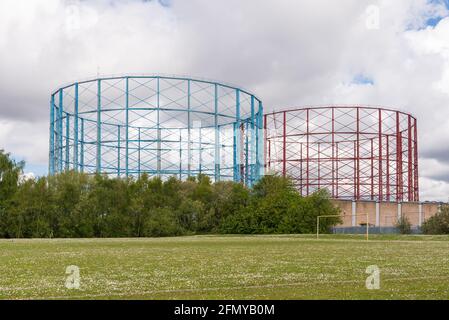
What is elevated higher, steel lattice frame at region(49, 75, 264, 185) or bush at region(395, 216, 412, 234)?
steel lattice frame at region(49, 75, 264, 185)

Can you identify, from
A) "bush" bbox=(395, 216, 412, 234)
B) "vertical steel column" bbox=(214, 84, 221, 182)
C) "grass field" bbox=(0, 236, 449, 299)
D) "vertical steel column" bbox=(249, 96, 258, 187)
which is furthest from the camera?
"vertical steel column" bbox=(249, 96, 258, 187)

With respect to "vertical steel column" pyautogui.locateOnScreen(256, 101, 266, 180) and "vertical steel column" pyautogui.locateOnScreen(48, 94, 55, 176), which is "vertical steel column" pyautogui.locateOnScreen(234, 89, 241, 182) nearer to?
"vertical steel column" pyautogui.locateOnScreen(256, 101, 266, 180)

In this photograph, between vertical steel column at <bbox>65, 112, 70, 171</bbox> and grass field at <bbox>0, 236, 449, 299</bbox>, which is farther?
vertical steel column at <bbox>65, 112, 70, 171</bbox>

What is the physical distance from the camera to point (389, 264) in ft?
45.5

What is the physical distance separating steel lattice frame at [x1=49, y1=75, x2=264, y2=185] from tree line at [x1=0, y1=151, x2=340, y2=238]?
3.29 m

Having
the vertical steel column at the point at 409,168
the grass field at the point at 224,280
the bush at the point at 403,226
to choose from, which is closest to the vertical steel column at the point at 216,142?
the bush at the point at 403,226

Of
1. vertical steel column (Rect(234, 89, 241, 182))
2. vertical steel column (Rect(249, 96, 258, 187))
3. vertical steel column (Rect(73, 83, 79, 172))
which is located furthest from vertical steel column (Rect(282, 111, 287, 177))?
vertical steel column (Rect(73, 83, 79, 172))

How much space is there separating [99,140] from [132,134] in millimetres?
7387

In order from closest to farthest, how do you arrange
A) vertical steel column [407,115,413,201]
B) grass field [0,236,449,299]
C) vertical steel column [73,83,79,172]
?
1. grass field [0,236,449,299]
2. vertical steel column [73,83,79,172]
3. vertical steel column [407,115,413,201]

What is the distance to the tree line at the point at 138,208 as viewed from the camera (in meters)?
43.9

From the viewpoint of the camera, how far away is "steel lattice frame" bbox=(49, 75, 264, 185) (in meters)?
50.0

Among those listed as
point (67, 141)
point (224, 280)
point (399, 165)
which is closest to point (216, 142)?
point (67, 141)

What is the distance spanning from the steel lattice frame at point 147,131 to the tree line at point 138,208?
3.29 meters
